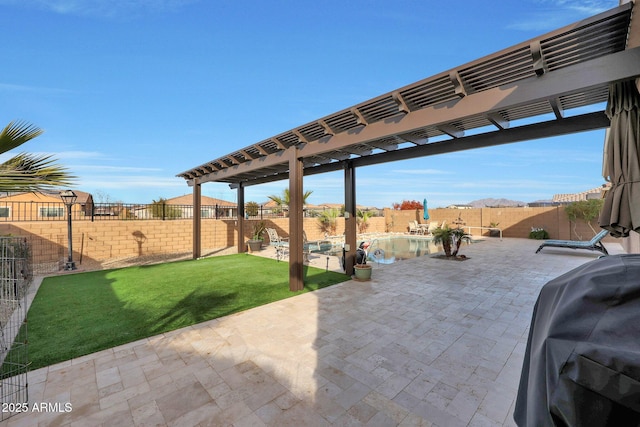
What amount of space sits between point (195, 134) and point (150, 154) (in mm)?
4035

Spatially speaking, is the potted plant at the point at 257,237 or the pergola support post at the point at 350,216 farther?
the potted plant at the point at 257,237

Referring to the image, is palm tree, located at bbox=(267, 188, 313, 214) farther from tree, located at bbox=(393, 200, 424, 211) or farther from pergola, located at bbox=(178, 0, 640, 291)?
tree, located at bbox=(393, 200, 424, 211)

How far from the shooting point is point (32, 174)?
10.0ft

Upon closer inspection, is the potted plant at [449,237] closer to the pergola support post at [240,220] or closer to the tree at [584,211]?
the tree at [584,211]

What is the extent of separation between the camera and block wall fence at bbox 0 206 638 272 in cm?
938

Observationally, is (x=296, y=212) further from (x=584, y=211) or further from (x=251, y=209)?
(x=584, y=211)

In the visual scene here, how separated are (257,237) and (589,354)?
13.5 m

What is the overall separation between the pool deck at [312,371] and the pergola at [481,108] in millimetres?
2426

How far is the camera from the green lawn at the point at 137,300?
3816 mm

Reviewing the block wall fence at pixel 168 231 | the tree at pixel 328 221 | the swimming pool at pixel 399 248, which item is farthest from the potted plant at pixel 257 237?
the swimming pool at pixel 399 248

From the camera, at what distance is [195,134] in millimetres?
16031

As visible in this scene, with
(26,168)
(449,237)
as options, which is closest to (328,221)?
(449,237)

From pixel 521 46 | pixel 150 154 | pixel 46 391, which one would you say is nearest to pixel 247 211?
pixel 150 154

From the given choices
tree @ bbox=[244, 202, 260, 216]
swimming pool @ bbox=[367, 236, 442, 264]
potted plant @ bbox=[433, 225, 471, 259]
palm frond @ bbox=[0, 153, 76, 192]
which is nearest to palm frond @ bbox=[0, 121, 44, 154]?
palm frond @ bbox=[0, 153, 76, 192]
